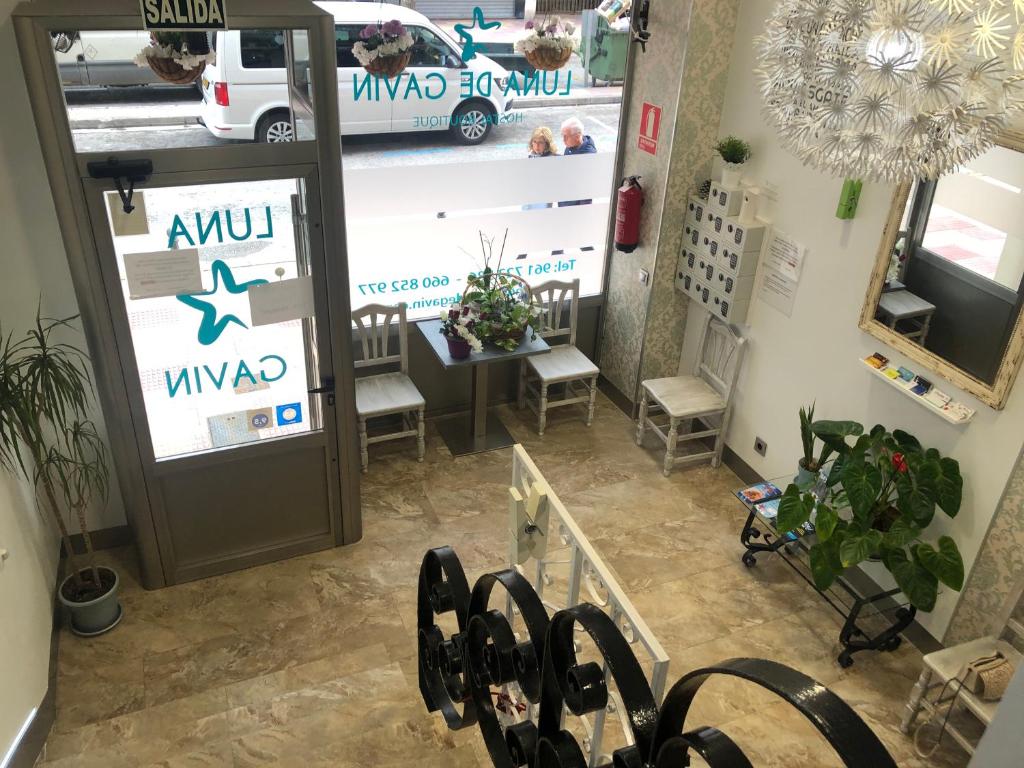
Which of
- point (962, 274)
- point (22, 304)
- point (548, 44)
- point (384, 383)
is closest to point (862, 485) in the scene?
point (962, 274)

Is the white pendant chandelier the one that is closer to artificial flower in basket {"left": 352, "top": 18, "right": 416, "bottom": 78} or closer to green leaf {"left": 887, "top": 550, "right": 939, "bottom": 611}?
green leaf {"left": 887, "top": 550, "right": 939, "bottom": 611}

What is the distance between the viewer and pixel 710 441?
5852mm

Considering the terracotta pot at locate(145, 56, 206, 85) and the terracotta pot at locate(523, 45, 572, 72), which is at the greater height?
the terracotta pot at locate(145, 56, 206, 85)

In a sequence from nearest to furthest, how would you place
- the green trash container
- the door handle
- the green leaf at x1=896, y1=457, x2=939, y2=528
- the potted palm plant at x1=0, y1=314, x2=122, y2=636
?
the potted palm plant at x1=0, y1=314, x2=122, y2=636, the green leaf at x1=896, y1=457, x2=939, y2=528, the door handle, the green trash container

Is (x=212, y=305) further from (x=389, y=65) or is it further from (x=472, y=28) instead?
(x=472, y=28)

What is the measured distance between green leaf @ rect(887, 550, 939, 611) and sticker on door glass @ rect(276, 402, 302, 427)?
295 centimetres

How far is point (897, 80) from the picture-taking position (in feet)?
6.16

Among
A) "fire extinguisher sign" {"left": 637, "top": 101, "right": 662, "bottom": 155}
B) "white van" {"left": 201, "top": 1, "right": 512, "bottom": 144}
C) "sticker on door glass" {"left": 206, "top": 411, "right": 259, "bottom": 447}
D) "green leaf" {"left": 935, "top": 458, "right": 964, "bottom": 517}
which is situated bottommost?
"sticker on door glass" {"left": 206, "top": 411, "right": 259, "bottom": 447}

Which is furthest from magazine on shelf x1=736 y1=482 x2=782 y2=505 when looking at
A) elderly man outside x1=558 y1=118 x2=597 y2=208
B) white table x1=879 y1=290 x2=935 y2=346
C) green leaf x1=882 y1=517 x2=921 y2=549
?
elderly man outside x1=558 y1=118 x2=597 y2=208

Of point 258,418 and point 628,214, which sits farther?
point 628,214

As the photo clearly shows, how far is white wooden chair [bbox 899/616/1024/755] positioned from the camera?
11.9 ft

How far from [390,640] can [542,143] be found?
10.4 ft


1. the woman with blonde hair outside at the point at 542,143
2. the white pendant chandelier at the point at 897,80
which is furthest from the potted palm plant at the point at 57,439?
the white pendant chandelier at the point at 897,80

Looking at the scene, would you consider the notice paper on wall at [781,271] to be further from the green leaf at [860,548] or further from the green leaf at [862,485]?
the green leaf at [860,548]
